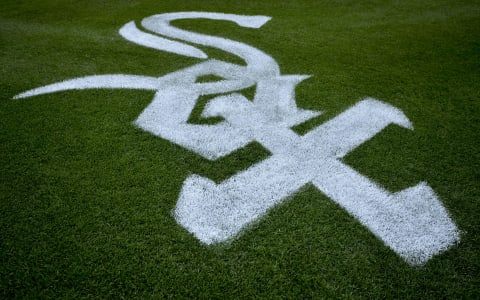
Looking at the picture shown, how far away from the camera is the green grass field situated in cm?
179

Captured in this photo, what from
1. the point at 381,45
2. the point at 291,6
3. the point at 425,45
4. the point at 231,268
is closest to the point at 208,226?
the point at 231,268

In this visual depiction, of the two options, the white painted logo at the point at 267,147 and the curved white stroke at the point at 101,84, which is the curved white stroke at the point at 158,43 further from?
the curved white stroke at the point at 101,84

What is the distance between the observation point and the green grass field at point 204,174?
5.88 feet

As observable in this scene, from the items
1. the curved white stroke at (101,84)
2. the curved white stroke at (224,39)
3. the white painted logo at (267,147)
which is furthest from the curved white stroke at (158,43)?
the curved white stroke at (101,84)

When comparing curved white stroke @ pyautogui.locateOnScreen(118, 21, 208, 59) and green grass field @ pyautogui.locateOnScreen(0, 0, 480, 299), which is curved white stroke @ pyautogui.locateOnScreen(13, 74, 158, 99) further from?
curved white stroke @ pyautogui.locateOnScreen(118, 21, 208, 59)

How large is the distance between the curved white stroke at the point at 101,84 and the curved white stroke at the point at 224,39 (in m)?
1.04

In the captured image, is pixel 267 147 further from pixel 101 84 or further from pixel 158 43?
pixel 158 43

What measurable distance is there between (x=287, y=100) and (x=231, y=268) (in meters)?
1.74

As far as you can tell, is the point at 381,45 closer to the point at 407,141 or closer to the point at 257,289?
the point at 407,141

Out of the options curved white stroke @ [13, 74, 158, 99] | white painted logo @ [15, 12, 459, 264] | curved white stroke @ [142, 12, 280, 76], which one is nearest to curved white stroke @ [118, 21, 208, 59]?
white painted logo @ [15, 12, 459, 264]

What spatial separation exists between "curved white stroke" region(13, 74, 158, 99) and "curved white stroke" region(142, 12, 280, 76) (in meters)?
1.04

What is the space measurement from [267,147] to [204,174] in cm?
53

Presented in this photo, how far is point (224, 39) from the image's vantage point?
4.25 m

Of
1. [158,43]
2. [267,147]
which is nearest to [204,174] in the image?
[267,147]
